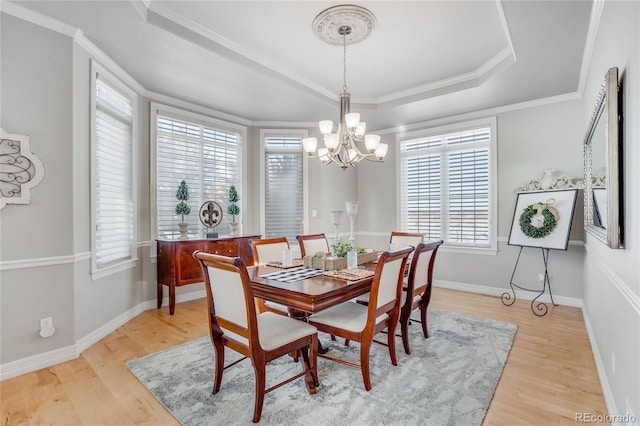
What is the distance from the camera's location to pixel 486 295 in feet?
15.2

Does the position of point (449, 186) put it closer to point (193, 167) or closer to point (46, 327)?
point (193, 167)

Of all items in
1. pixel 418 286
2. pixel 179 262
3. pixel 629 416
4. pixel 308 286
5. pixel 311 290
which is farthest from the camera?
pixel 179 262

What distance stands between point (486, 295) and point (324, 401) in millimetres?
3478

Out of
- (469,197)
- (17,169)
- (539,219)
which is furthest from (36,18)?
(539,219)

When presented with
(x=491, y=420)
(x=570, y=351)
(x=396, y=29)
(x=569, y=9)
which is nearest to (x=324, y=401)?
(x=491, y=420)

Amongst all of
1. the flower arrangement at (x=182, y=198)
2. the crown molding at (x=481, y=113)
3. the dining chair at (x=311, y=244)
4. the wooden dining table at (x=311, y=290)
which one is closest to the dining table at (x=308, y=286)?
the wooden dining table at (x=311, y=290)

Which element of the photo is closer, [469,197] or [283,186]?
[469,197]

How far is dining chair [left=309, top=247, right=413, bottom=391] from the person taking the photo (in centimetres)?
214

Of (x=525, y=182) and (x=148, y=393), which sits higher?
(x=525, y=182)

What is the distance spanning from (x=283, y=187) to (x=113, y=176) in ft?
8.16

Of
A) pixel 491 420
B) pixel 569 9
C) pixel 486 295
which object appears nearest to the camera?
pixel 491 420

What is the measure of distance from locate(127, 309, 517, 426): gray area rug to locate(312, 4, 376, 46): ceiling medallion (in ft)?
9.21

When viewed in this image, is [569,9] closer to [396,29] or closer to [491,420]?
[396,29]

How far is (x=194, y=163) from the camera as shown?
178 inches
